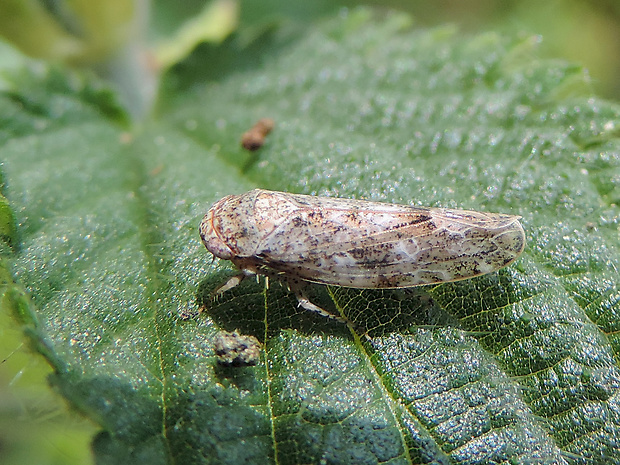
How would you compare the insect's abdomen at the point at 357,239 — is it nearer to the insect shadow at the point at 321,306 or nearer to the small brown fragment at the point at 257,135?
the insect shadow at the point at 321,306

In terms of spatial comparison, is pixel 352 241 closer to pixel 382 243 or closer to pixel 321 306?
pixel 382 243

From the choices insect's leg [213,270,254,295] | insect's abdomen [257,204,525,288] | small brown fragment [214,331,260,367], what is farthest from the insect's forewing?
small brown fragment [214,331,260,367]

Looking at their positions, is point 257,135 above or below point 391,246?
above

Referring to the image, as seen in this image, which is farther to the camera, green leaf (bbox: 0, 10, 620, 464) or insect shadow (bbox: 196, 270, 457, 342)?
insect shadow (bbox: 196, 270, 457, 342)

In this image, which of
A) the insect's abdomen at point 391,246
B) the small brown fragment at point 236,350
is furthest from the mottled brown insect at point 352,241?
the small brown fragment at point 236,350

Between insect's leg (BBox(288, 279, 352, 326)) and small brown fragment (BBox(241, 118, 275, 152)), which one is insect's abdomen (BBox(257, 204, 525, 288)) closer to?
insect's leg (BBox(288, 279, 352, 326))

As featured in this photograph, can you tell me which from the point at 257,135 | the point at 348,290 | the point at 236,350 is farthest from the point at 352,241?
the point at 257,135
